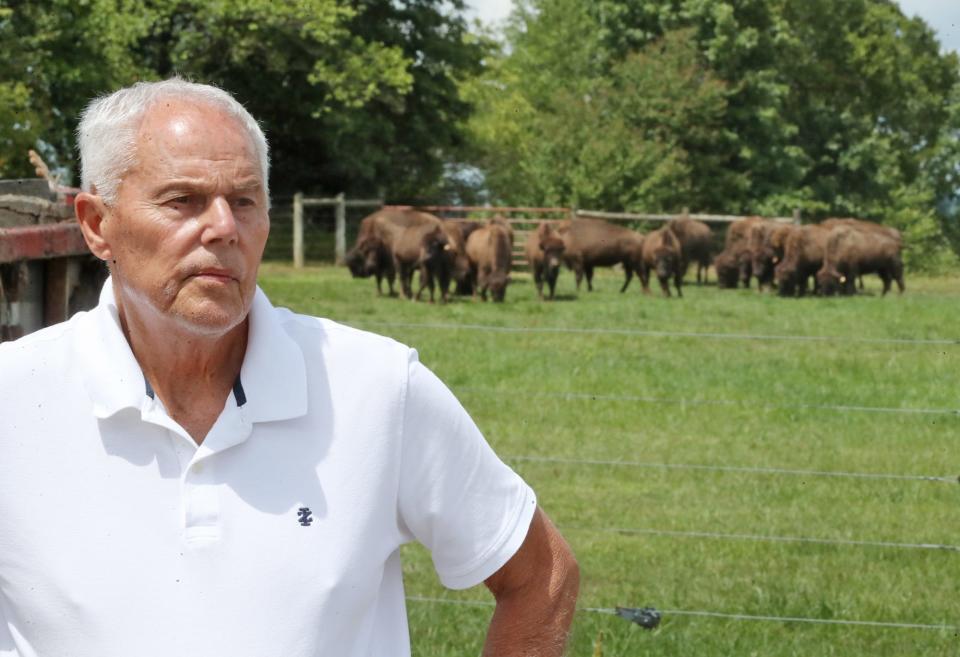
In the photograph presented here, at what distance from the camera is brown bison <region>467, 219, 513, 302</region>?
25969 mm

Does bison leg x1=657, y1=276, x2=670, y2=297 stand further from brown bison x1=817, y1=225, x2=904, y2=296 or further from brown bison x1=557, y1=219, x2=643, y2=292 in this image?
brown bison x1=817, y1=225, x2=904, y2=296

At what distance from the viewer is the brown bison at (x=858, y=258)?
30641 millimetres

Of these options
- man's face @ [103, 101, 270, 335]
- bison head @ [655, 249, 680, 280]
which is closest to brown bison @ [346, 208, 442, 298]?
bison head @ [655, 249, 680, 280]

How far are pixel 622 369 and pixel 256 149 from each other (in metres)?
11.6

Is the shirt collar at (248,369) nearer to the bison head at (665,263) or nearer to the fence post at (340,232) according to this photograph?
the bison head at (665,263)

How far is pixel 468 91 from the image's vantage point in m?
58.4

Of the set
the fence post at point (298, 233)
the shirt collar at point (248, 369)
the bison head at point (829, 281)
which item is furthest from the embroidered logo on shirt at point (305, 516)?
the fence post at point (298, 233)

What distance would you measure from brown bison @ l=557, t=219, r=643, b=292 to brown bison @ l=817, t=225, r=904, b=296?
368 centimetres

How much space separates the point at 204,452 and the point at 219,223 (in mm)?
341

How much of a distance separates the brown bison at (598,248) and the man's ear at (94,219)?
91.6 feet

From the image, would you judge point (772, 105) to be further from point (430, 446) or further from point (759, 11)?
point (430, 446)

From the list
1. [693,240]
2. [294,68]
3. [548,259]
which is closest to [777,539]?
[548,259]

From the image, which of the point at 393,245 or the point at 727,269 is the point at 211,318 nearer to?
the point at 393,245

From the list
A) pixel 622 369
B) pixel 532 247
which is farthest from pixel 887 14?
pixel 622 369
